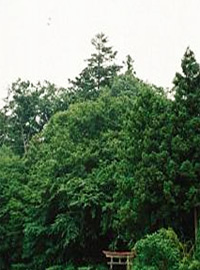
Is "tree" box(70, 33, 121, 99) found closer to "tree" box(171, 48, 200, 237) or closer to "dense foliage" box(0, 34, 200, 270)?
"dense foliage" box(0, 34, 200, 270)

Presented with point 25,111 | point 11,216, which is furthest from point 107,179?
point 25,111

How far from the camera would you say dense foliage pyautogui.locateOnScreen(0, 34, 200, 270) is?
1753cm

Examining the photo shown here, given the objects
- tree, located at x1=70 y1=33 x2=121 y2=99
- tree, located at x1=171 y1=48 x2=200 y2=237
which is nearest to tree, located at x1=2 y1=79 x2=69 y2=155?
tree, located at x1=70 y1=33 x2=121 y2=99

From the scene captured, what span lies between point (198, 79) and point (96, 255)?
8.67 meters

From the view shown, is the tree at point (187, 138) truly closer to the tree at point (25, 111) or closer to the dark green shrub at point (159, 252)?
the dark green shrub at point (159, 252)

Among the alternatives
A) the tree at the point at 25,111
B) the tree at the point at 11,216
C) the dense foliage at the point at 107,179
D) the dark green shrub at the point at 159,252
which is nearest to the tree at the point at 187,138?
the dense foliage at the point at 107,179

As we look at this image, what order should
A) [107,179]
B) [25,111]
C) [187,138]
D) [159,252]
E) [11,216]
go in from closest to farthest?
1. [159,252]
2. [187,138]
3. [107,179]
4. [11,216]
5. [25,111]

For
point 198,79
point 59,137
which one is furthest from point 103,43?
point 198,79

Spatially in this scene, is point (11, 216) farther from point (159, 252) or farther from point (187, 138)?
point (159, 252)

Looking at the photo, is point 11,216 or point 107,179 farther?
point 11,216

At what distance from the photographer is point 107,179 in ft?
75.1

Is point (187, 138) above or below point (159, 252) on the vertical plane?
above

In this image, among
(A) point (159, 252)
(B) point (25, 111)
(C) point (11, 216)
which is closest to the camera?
(A) point (159, 252)

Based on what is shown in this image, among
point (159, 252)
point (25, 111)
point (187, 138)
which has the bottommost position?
point (159, 252)
